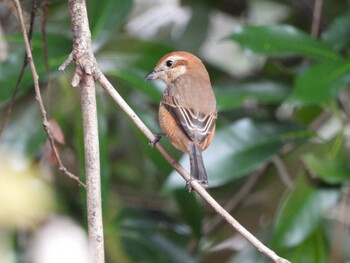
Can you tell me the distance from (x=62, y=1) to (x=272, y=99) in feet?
Answer: 5.23

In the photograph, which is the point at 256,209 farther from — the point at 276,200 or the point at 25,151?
the point at 25,151

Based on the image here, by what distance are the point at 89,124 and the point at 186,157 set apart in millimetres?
1400

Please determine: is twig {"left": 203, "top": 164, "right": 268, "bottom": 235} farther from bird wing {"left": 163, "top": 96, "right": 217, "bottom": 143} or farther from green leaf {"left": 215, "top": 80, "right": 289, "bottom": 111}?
bird wing {"left": 163, "top": 96, "right": 217, "bottom": 143}

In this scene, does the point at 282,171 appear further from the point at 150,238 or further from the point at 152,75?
the point at 152,75

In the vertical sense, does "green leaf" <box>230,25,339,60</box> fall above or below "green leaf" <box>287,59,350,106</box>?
above

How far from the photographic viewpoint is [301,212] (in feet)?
13.9

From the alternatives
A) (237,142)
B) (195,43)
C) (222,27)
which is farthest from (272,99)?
(222,27)

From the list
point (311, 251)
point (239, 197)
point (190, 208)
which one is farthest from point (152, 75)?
point (311, 251)

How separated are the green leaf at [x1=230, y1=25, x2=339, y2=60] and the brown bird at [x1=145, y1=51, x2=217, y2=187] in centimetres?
30

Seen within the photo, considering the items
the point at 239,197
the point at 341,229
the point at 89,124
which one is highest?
the point at 89,124

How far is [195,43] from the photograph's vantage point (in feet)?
18.6

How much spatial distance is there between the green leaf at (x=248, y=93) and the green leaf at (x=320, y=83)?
0.35 meters

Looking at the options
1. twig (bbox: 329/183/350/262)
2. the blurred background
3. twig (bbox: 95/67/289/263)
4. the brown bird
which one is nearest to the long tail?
the brown bird

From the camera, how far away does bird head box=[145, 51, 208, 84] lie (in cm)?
445
